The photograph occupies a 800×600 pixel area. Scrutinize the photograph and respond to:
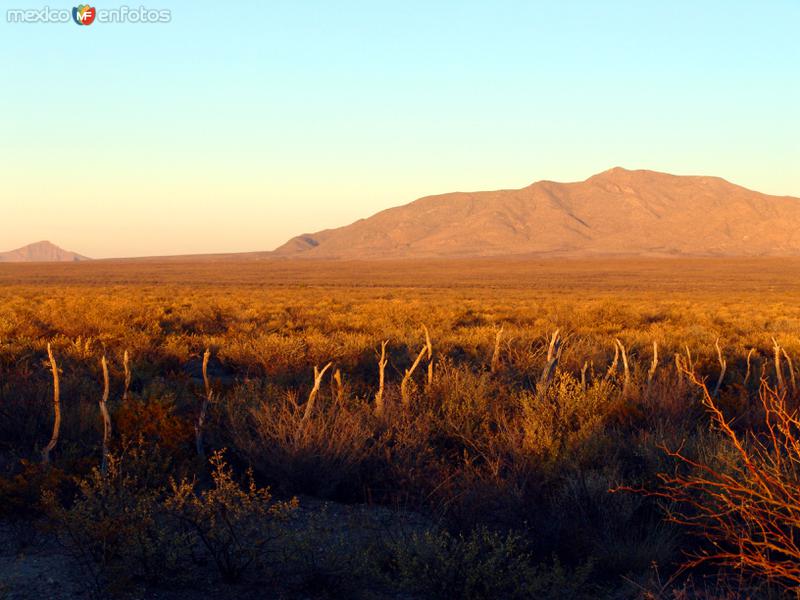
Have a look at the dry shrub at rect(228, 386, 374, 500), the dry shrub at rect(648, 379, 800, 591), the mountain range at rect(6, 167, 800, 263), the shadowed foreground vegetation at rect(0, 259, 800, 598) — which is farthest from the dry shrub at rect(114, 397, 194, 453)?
the mountain range at rect(6, 167, 800, 263)

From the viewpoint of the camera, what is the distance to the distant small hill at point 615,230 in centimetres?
15438

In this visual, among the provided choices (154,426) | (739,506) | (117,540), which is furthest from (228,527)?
(739,506)

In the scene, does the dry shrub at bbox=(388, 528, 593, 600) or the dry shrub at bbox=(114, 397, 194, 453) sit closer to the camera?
the dry shrub at bbox=(388, 528, 593, 600)

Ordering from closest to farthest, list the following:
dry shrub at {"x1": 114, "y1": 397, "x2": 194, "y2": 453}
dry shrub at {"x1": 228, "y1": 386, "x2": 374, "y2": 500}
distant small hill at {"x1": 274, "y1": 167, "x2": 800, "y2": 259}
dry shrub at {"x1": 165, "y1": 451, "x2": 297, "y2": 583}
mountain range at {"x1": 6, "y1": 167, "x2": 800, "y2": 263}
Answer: dry shrub at {"x1": 165, "y1": 451, "x2": 297, "y2": 583} < dry shrub at {"x1": 228, "y1": 386, "x2": 374, "y2": 500} < dry shrub at {"x1": 114, "y1": 397, "x2": 194, "y2": 453} < mountain range at {"x1": 6, "y1": 167, "x2": 800, "y2": 263} < distant small hill at {"x1": 274, "y1": 167, "x2": 800, "y2": 259}

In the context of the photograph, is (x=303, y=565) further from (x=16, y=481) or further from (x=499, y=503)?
(x=16, y=481)

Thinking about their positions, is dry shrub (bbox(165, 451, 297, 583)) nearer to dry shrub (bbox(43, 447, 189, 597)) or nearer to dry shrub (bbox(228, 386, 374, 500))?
dry shrub (bbox(43, 447, 189, 597))

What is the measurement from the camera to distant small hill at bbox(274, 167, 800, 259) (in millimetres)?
154375

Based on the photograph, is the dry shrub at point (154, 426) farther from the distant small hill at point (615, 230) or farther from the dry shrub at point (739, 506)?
the distant small hill at point (615, 230)

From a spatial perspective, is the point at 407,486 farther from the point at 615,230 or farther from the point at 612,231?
the point at 615,230

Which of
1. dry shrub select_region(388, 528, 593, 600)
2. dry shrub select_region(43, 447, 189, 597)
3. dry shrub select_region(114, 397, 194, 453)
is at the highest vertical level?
dry shrub select_region(114, 397, 194, 453)

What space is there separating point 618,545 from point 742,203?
189351 mm

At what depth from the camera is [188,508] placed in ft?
17.4

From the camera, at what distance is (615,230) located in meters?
177

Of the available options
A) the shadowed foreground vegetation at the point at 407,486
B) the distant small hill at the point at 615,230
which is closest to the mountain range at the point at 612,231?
the distant small hill at the point at 615,230
